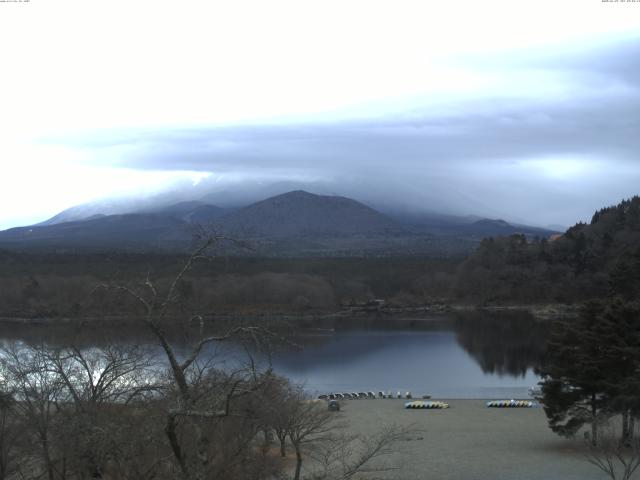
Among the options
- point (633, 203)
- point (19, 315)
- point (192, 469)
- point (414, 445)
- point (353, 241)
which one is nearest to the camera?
point (192, 469)

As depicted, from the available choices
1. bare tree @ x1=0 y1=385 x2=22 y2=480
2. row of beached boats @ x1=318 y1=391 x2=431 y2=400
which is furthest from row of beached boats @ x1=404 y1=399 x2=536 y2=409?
bare tree @ x1=0 y1=385 x2=22 y2=480

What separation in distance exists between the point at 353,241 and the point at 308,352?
137723 mm

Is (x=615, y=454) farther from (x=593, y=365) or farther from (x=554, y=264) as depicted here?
(x=554, y=264)

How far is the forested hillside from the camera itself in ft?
263

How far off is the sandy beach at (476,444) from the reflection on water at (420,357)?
389 cm

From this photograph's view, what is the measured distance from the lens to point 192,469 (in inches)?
282

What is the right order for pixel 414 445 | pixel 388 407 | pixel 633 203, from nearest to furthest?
pixel 414 445 < pixel 388 407 < pixel 633 203

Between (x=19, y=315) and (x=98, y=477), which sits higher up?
(x=98, y=477)

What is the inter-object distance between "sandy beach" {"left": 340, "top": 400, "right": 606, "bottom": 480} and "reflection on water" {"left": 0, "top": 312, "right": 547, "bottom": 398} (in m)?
3.89

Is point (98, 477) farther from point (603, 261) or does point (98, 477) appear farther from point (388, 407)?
point (603, 261)

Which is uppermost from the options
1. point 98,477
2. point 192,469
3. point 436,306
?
point 192,469

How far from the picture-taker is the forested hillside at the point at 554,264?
8019 centimetres

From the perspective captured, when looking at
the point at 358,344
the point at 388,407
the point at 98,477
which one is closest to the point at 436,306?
the point at 358,344

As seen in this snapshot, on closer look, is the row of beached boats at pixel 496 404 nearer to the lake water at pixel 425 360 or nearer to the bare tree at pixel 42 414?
the lake water at pixel 425 360
